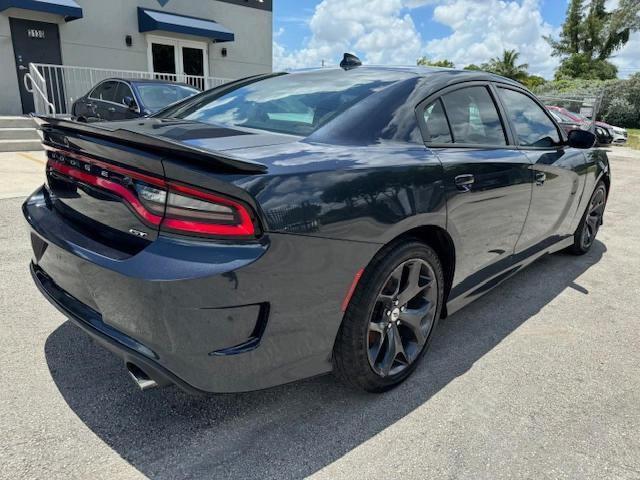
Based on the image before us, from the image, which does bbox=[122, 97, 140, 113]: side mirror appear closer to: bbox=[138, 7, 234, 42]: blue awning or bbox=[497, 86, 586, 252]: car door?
bbox=[138, 7, 234, 42]: blue awning

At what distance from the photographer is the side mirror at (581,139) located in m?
3.73

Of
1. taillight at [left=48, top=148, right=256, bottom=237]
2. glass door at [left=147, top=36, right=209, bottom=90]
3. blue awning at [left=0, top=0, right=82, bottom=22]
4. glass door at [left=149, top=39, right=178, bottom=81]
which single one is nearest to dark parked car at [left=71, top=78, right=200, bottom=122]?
blue awning at [left=0, top=0, right=82, bottom=22]

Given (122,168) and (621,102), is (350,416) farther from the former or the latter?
(621,102)

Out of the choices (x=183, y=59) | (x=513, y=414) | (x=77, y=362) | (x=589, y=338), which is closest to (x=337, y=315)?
(x=513, y=414)

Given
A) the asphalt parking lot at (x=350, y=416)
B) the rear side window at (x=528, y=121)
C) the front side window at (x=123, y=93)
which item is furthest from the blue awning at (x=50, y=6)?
the rear side window at (x=528, y=121)

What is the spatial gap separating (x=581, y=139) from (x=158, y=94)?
732cm

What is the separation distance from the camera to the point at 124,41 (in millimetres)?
12875

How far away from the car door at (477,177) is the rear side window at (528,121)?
0.19 metres

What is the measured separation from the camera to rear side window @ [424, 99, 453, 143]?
250 cm

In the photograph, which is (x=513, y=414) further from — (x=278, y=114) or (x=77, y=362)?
(x=77, y=362)

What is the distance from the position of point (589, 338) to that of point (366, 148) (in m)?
2.09

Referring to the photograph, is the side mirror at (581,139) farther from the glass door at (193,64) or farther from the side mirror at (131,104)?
the glass door at (193,64)

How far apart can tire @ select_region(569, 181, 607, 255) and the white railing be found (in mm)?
8818

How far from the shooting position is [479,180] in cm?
263
